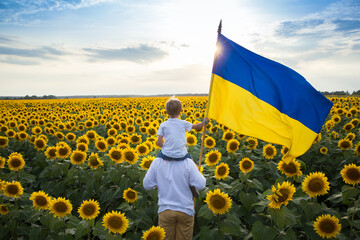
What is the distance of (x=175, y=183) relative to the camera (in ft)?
10.6

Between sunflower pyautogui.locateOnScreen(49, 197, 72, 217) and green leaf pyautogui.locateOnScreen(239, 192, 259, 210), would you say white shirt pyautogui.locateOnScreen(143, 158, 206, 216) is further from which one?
sunflower pyautogui.locateOnScreen(49, 197, 72, 217)

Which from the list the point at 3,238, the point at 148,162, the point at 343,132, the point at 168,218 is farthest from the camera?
the point at 343,132

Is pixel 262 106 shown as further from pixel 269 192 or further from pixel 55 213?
pixel 55 213

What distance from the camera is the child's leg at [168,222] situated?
323 centimetres

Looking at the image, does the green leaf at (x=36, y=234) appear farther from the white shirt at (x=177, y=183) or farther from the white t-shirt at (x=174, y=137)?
the white t-shirt at (x=174, y=137)

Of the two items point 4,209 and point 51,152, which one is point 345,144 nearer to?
point 51,152

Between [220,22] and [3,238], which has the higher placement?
[220,22]

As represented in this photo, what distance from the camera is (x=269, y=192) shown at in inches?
143

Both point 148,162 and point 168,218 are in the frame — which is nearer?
point 168,218

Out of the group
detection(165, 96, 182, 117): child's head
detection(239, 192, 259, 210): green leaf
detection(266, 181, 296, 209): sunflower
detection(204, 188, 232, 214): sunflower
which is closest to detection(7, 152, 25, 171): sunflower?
detection(165, 96, 182, 117): child's head

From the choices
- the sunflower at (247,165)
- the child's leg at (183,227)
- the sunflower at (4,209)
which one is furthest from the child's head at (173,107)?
the sunflower at (4,209)

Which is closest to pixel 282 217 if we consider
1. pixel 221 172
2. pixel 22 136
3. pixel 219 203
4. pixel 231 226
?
pixel 231 226

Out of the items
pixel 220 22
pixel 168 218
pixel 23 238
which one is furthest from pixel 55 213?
pixel 220 22

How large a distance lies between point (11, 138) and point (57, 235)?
7777mm
